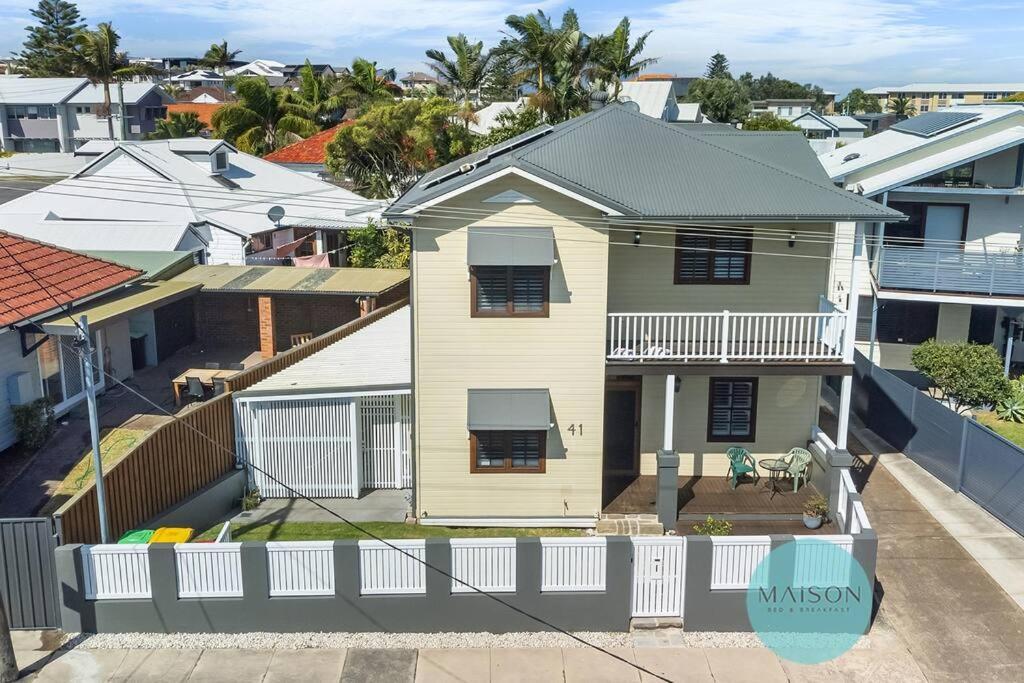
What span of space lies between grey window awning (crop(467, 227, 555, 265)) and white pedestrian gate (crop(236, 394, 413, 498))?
389cm

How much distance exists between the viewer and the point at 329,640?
13711 mm

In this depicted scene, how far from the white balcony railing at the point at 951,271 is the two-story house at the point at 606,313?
6.62 metres

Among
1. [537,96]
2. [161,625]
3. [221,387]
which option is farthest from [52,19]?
[161,625]

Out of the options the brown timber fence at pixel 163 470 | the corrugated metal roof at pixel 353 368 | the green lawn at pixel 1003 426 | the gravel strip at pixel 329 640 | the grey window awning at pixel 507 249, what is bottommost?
the gravel strip at pixel 329 640

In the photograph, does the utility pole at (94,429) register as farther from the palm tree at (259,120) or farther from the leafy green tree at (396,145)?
the palm tree at (259,120)

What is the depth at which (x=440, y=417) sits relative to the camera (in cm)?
1717

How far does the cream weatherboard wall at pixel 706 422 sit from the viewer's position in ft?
62.3

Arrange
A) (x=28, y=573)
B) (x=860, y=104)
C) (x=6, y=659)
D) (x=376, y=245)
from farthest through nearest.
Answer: (x=860, y=104)
(x=376, y=245)
(x=28, y=573)
(x=6, y=659)

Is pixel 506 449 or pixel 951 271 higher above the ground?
pixel 951 271

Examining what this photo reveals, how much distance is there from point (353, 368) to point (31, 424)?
631cm

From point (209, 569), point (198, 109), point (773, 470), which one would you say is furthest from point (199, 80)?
point (209, 569)

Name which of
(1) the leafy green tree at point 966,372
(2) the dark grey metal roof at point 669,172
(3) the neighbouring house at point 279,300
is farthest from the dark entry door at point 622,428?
(3) the neighbouring house at point 279,300

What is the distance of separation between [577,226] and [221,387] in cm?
887

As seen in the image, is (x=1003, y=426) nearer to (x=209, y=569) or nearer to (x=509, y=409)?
(x=509, y=409)
